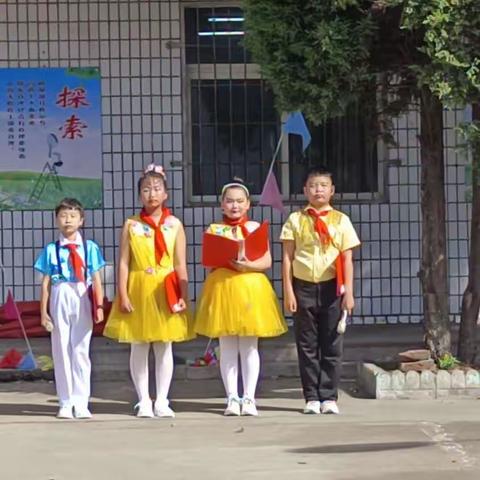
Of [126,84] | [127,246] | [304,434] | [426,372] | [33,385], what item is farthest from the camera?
[126,84]

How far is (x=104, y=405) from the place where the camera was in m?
8.41

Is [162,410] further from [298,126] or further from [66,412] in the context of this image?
[298,126]

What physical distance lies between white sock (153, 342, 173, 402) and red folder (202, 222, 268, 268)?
0.66 m

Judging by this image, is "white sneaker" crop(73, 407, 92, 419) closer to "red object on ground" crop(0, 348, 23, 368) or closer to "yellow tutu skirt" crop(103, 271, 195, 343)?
"yellow tutu skirt" crop(103, 271, 195, 343)

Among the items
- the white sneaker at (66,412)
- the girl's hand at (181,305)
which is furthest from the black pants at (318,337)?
the white sneaker at (66,412)

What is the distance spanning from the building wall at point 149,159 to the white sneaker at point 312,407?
2.83 metres

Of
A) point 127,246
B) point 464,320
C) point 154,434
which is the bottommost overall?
point 154,434

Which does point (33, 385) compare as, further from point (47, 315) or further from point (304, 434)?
point (304, 434)

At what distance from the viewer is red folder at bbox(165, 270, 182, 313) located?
777 cm

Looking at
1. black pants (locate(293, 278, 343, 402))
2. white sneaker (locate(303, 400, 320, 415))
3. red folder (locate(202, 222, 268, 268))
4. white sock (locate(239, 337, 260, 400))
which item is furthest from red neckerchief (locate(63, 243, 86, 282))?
white sneaker (locate(303, 400, 320, 415))

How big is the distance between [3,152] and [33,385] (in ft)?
8.22

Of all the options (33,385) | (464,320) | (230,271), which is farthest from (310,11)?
(33,385)

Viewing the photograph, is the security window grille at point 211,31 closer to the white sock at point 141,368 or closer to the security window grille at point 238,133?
the security window grille at point 238,133

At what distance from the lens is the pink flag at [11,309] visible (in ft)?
32.6
